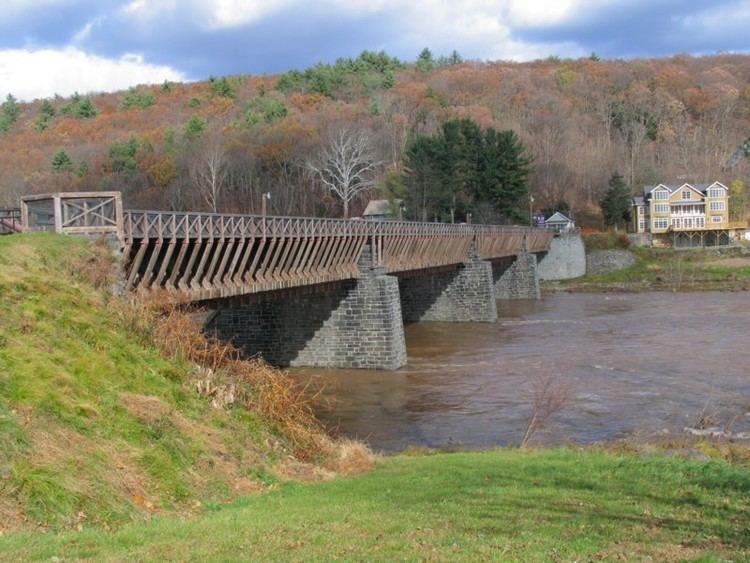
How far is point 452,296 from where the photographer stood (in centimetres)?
5438

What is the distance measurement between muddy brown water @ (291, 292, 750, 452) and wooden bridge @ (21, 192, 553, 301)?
4.59 meters

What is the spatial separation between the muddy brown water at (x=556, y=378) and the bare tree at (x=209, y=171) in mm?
37291

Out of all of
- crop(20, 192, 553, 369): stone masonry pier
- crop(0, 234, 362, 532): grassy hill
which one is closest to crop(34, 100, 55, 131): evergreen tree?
crop(20, 192, 553, 369): stone masonry pier

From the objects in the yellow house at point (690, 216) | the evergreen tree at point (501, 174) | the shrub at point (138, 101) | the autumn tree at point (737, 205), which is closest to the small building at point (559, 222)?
the yellow house at point (690, 216)

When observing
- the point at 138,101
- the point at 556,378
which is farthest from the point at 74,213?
the point at 138,101

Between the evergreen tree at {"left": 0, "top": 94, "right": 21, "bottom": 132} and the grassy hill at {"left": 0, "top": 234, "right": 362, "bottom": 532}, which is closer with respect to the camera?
the grassy hill at {"left": 0, "top": 234, "right": 362, "bottom": 532}

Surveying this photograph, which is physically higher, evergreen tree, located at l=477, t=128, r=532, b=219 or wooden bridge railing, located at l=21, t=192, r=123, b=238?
evergreen tree, located at l=477, t=128, r=532, b=219

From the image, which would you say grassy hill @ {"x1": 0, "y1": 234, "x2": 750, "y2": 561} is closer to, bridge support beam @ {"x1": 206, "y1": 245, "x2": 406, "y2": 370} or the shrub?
bridge support beam @ {"x1": 206, "y1": 245, "x2": 406, "y2": 370}

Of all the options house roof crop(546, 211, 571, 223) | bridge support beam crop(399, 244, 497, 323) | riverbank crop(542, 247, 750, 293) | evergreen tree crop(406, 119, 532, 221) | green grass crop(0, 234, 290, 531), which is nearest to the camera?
green grass crop(0, 234, 290, 531)

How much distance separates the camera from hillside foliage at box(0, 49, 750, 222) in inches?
3516

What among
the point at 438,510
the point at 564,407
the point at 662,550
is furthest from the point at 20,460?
the point at 564,407

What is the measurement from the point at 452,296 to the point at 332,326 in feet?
66.6

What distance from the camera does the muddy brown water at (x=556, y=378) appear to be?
2238cm

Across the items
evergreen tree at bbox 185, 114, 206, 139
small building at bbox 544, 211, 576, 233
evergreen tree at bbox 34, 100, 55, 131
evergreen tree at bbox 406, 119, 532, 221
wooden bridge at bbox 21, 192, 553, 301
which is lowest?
wooden bridge at bbox 21, 192, 553, 301
